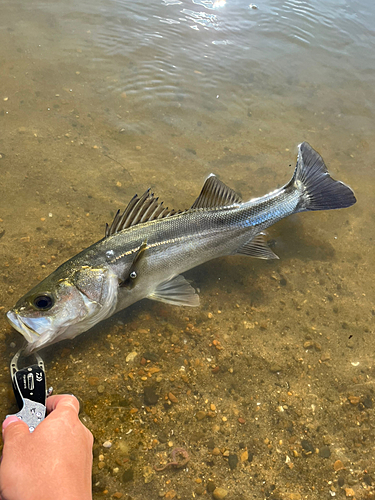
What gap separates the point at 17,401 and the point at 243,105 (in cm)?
555

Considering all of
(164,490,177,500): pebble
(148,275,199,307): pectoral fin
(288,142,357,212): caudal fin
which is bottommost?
(164,490,177,500): pebble

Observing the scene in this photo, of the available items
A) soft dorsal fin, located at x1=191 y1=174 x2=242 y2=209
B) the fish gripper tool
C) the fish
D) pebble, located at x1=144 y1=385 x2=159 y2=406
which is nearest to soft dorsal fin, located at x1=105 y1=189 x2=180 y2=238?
the fish

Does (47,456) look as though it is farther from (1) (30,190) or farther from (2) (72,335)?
(1) (30,190)

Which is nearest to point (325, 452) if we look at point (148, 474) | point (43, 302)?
point (148, 474)

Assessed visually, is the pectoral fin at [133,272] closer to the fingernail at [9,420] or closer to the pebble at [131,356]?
the pebble at [131,356]

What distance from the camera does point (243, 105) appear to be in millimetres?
6137

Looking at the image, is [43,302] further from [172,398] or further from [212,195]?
[212,195]

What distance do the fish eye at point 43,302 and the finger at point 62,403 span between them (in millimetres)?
711

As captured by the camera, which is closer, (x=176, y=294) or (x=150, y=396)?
(x=150, y=396)

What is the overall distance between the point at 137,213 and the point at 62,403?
70.4 inches

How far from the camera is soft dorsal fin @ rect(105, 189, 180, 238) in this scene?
11.2 ft

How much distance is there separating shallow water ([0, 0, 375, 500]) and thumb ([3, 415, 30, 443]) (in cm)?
28

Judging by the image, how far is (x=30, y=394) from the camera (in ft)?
8.75

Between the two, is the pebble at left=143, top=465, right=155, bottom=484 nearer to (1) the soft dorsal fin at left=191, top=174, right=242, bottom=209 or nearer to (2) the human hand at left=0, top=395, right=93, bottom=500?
(2) the human hand at left=0, top=395, right=93, bottom=500
